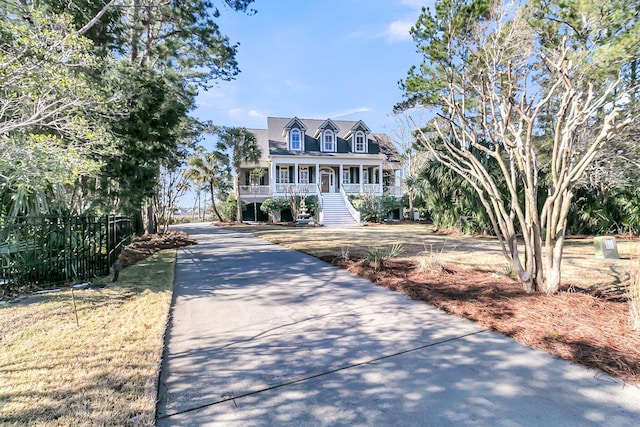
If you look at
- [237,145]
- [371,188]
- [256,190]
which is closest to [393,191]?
A: [371,188]

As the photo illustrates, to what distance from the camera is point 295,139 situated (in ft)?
94.4

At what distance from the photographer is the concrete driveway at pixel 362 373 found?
2297mm

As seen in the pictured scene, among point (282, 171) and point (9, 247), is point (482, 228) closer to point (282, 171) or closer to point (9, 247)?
point (9, 247)

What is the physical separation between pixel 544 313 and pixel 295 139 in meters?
26.4

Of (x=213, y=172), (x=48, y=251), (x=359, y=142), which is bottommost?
(x=48, y=251)

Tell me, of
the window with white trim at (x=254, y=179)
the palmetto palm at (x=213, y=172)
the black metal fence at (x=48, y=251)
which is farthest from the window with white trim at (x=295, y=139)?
the black metal fence at (x=48, y=251)

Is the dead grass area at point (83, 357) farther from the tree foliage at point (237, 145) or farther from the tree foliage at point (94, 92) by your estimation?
the tree foliage at point (237, 145)

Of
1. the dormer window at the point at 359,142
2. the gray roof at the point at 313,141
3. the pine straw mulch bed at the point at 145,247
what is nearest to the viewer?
the pine straw mulch bed at the point at 145,247

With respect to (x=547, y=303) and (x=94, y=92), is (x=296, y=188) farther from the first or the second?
(x=547, y=303)

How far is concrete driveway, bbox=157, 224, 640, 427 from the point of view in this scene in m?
Answer: 2.30

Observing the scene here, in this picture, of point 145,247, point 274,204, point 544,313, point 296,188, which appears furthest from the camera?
point 296,188

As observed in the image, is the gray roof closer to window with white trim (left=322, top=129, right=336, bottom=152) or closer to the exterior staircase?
window with white trim (left=322, top=129, right=336, bottom=152)

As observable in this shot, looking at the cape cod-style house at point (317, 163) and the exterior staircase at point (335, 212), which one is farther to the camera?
the cape cod-style house at point (317, 163)

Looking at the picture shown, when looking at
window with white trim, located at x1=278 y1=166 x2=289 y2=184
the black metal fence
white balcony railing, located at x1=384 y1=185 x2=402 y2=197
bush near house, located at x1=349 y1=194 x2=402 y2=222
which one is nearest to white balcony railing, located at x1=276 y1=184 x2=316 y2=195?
window with white trim, located at x1=278 y1=166 x2=289 y2=184
